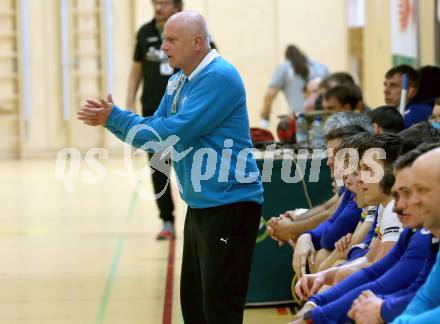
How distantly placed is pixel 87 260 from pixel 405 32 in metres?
5.80

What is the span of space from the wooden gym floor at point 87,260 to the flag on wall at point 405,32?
3.38 meters

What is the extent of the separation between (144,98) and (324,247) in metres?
4.10

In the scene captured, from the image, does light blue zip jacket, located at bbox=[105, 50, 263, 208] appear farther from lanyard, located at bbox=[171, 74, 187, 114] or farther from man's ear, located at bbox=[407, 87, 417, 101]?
man's ear, located at bbox=[407, 87, 417, 101]

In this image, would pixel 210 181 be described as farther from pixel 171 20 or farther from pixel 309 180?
pixel 309 180

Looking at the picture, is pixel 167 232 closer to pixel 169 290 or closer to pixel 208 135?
pixel 169 290

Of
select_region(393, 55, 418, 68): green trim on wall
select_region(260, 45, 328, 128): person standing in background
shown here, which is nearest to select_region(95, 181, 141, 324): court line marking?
select_region(260, 45, 328, 128): person standing in background

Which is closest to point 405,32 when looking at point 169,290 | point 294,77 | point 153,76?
point 294,77

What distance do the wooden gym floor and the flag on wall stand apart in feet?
11.1

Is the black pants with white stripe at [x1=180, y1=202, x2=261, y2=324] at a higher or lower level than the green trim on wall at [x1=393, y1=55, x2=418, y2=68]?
lower

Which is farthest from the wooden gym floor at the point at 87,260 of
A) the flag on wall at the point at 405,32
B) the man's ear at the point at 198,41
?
the flag on wall at the point at 405,32

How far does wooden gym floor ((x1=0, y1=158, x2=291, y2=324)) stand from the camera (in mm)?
6602

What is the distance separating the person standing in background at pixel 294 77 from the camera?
43.0ft

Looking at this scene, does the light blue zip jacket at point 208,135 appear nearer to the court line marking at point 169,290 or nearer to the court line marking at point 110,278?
the court line marking at point 169,290

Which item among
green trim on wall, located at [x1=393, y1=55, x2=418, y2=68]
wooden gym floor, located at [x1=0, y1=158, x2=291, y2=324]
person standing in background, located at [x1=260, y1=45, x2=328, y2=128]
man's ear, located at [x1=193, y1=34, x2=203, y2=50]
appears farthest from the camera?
person standing in background, located at [x1=260, y1=45, x2=328, y2=128]
